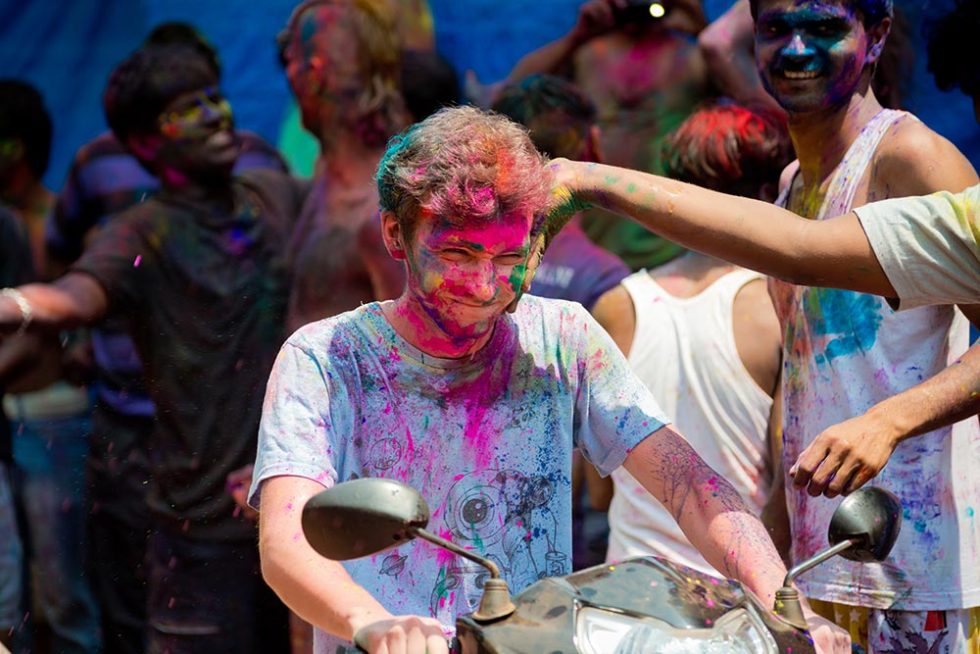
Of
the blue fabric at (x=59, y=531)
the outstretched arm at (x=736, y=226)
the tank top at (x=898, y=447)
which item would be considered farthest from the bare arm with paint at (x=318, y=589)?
the blue fabric at (x=59, y=531)

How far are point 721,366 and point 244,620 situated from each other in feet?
6.98

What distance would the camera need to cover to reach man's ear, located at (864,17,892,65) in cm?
401

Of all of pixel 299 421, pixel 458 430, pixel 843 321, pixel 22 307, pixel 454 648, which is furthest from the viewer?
pixel 22 307

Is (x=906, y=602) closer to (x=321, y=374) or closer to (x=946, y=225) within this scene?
(x=946, y=225)

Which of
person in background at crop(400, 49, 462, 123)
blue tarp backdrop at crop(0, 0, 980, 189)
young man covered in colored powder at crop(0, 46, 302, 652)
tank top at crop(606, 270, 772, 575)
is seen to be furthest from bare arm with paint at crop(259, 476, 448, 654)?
blue tarp backdrop at crop(0, 0, 980, 189)

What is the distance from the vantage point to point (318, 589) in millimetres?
2592

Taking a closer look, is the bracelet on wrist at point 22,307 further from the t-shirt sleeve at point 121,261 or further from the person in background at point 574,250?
the person in background at point 574,250

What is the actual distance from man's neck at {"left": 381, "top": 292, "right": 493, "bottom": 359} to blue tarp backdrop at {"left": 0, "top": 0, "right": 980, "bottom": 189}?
3702mm

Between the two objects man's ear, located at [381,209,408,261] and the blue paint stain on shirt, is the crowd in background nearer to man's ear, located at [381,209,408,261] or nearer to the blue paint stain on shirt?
the blue paint stain on shirt

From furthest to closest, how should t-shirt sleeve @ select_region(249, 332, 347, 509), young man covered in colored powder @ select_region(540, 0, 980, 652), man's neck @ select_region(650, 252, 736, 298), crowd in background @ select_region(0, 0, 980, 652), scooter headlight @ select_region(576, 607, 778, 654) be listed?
1. man's neck @ select_region(650, 252, 736, 298)
2. crowd in background @ select_region(0, 0, 980, 652)
3. young man covered in colored powder @ select_region(540, 0, 980, 652)
4. t-shirt sleeve @ select_region(249, 332, 347, 509)
5. scooter headlight @ select_region(576, 607, 778, 654)

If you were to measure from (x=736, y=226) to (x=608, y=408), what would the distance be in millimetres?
550

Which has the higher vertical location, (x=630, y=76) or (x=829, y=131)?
(x=630, y=76)

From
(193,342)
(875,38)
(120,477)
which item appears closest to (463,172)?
(875,38)

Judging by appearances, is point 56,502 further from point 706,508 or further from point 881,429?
point 881,429
